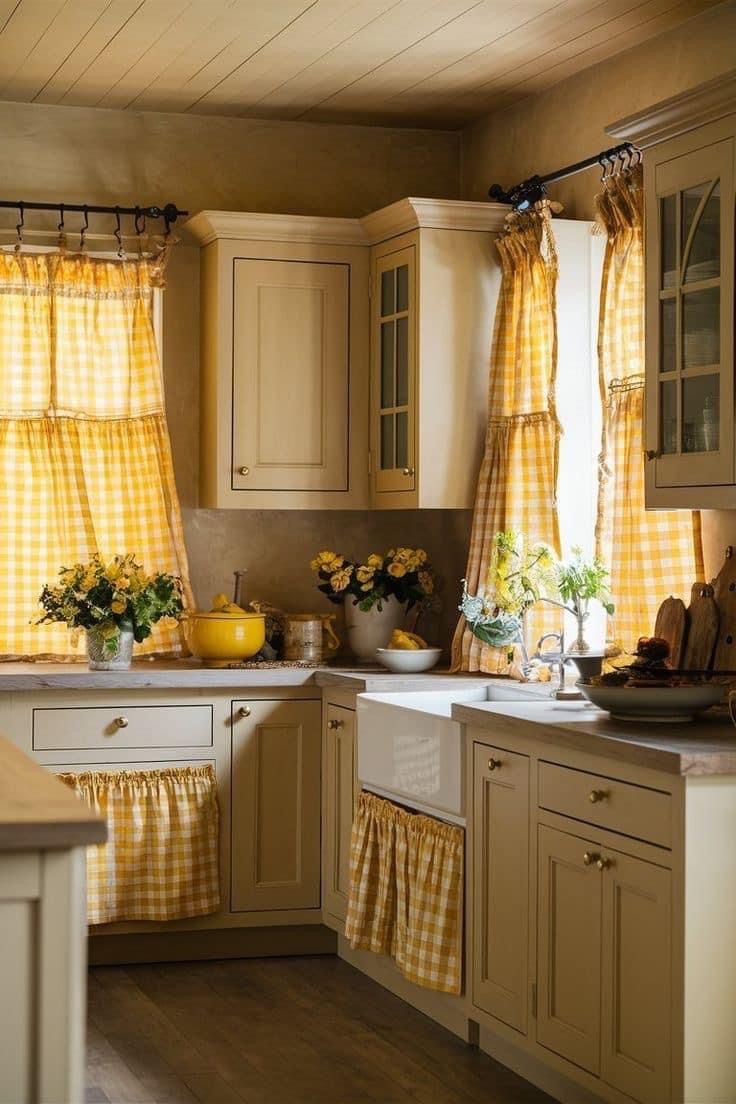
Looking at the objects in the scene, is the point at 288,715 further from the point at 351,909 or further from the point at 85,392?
the point at 85,392

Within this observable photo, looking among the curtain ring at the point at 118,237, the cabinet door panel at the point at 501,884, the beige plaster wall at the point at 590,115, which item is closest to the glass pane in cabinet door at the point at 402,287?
the beige plaster wall at the point at 590,115

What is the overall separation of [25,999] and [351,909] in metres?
2.29

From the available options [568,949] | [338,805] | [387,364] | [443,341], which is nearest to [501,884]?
[568,949]

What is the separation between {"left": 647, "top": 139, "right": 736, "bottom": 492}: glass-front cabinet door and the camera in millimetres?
3420

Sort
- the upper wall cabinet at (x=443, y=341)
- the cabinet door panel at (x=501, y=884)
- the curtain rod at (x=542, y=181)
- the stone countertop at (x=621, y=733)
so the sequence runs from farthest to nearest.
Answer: the upper wall cabinet at (x=443, y=341)
the curtain rod at (x=542, y=181)
the cabinet door panel at (x=501, y=884)
the stone countertop at (x=621, y=733)

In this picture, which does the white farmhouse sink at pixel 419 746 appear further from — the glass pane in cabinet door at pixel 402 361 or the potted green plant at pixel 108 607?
the glass pane in cabinet door at pixel 402 361

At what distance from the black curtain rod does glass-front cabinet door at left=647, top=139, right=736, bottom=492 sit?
6.60 feet

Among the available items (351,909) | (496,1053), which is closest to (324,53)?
(351,909)

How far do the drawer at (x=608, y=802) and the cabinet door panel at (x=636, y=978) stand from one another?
0.22 feet

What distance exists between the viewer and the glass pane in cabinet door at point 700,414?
11.4 feet

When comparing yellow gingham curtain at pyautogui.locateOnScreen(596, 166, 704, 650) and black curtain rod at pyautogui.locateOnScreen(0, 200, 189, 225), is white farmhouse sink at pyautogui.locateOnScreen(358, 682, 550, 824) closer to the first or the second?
yellow gingham curtain at pyautogui.locateOnScreen(596, 166, 704, 650)

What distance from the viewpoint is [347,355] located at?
5.29 metres

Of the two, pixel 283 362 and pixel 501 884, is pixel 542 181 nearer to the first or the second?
pixel 283 362

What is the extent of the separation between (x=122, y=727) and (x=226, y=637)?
0.47 metres
